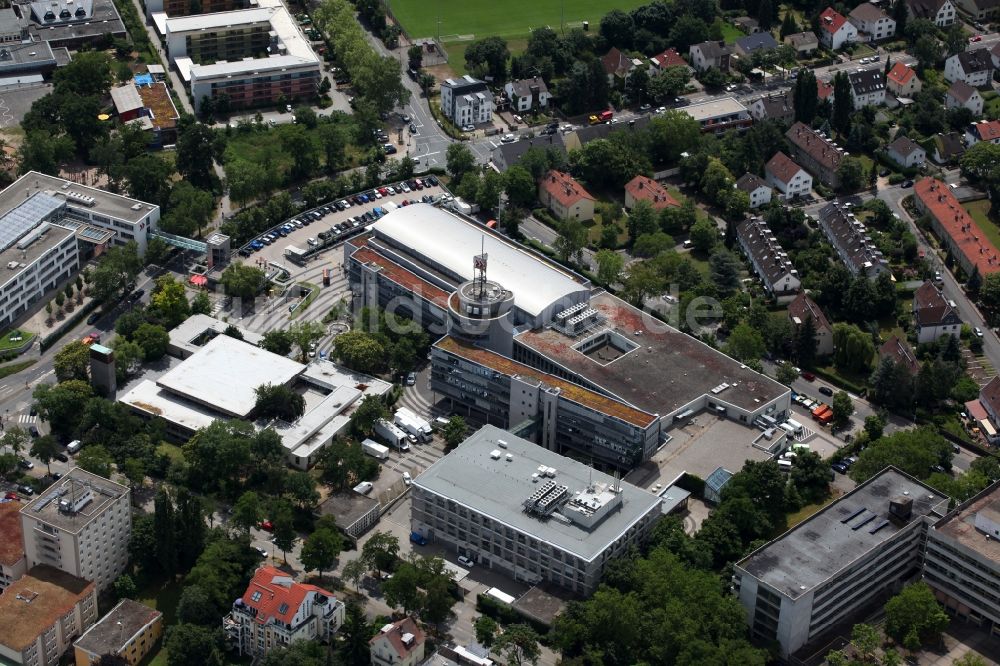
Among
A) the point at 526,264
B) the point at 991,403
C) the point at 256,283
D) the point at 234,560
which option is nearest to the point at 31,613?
the point at 234,560

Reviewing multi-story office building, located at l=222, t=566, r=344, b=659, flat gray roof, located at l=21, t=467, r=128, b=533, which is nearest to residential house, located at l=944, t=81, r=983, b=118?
multi-story office building, located at l=222, t=566, r=344, b=659

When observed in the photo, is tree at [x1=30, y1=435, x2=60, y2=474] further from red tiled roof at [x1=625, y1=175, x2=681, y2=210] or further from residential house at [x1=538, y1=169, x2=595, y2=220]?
red tiled roof at [x1=625, y1=175, x2=681, y2=210]

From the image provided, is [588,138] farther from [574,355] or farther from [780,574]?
[780,574]

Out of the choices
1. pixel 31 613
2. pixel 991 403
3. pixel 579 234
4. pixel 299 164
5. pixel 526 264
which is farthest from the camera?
pixel 299 164

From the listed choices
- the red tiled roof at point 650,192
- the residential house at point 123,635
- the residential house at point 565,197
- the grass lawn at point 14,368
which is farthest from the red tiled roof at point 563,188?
the residential house at point 123,635

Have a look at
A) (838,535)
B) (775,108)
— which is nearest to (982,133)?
(775,108)

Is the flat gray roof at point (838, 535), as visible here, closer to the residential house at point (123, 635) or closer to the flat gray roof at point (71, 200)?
the residential house at point (123, 635)
